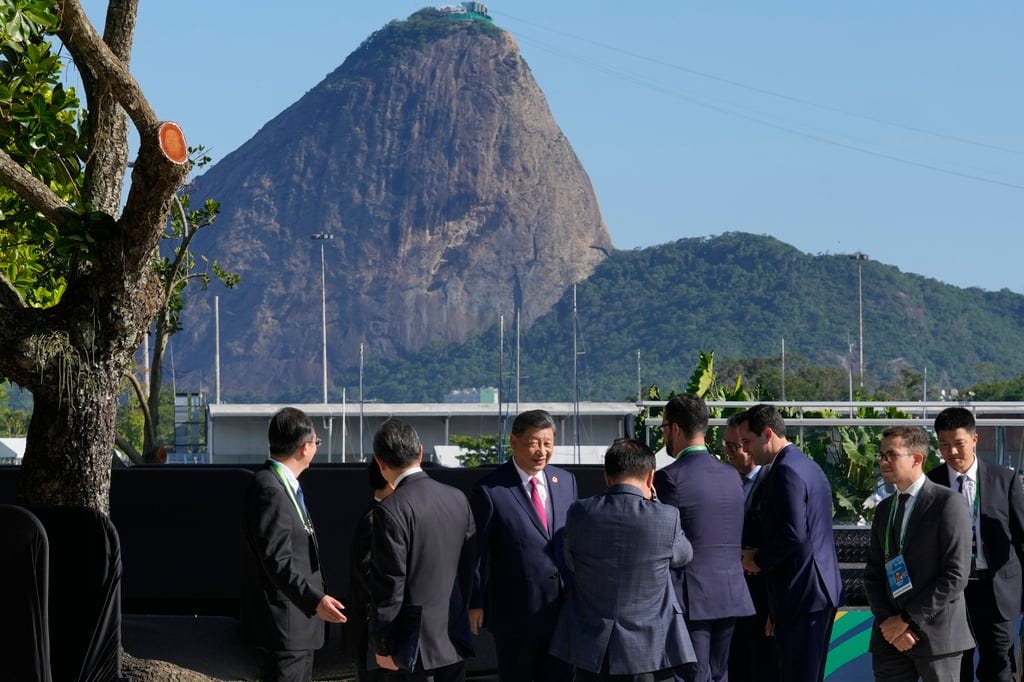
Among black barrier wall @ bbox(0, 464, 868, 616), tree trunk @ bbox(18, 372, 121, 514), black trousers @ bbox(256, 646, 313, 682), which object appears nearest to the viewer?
black trousers @ bbox(256, 646, 313, 682)

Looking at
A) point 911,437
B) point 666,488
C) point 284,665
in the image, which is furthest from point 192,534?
point 911,437

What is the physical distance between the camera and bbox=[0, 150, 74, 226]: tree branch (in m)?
8.35

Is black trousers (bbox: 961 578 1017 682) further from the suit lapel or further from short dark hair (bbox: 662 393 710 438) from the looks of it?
the suit lapel

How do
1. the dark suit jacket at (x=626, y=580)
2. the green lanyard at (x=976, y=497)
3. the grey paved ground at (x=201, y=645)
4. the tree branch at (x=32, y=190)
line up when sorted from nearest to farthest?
the dark suit jacket at (x=626, y=580) < the green lanyard at (x=976, y=497) < the tree branch at (x=32, y=190) < the grey paved ground at (x=201, y=645)

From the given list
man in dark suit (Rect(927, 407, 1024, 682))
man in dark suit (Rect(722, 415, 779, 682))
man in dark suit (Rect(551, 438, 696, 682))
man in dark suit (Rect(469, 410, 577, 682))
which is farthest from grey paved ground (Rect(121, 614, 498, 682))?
man in dark suit (Rect(551, 438, 696, 682))

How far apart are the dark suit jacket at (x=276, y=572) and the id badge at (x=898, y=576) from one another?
2795 millimetres

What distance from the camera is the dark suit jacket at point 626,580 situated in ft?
20.6

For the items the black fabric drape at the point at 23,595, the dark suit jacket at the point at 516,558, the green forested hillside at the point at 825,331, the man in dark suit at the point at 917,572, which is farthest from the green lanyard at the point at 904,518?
the green forested hillside at the point at 825,331

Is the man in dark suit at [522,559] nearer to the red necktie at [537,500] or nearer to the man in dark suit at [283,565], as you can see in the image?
the red necktie at [537,500]

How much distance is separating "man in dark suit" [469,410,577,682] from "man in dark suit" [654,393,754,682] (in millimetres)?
671

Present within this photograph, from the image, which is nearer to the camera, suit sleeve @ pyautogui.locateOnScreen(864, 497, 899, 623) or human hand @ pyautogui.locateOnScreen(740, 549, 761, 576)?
suit sleeve @ pyautogui.locateOnScreen(864, 497, 899, 623)

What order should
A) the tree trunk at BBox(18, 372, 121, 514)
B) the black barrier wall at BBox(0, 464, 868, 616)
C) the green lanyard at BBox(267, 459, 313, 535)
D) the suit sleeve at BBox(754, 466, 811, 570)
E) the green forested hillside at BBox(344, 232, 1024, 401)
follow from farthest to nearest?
the green forested hillside at BBox(344, 232, 1024, 401), the black barrier wall at BBox(0, 464, 868, 616), the tree trunk at BBox(18, 372, 121, 514), the suit sleeve at BBox(754, 466, 811, 570), the green lanyard at BBox(267, 459, 313, 535)

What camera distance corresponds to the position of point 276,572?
6.48m

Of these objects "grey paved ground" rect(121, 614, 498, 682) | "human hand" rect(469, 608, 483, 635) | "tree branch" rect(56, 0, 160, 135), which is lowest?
"grey paved ground" rect(121, 614, 498, 682)
